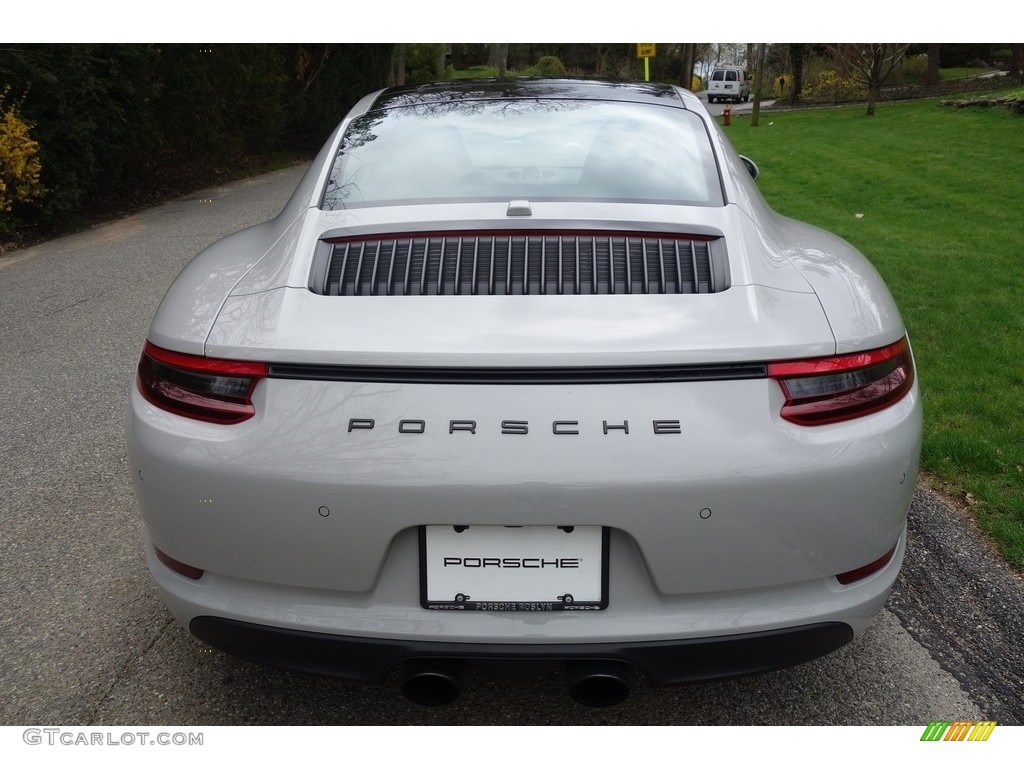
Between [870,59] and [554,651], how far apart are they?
29.9m

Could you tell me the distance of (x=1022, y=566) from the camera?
2.99 meters

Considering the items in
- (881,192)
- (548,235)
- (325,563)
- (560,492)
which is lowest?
(881,192)

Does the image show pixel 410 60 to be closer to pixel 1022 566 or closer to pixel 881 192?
pixel 881 192

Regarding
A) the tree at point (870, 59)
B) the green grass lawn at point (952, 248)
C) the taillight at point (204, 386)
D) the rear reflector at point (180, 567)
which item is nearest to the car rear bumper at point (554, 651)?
the rear reflector at point (180, 567)

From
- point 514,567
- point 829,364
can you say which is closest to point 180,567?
point 514,567

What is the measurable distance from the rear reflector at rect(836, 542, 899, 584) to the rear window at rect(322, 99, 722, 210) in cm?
105

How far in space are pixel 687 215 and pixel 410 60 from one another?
104 feet

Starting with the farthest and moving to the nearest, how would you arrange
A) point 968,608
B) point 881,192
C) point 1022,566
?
1. point 881,192
2. point 1022,566
3. point 968,608

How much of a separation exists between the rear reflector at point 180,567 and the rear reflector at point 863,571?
1.47 m

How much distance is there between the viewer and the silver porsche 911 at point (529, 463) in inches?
68.9

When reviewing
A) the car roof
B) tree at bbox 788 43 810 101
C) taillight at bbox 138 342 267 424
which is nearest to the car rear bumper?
taillight at bbox 138 342 267 424

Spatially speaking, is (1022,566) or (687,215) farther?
(1022,566)

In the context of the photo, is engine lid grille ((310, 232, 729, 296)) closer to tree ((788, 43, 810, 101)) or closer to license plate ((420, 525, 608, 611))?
license plate ((420, 525, 608, 611))

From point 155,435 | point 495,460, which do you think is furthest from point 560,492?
point 155,435
